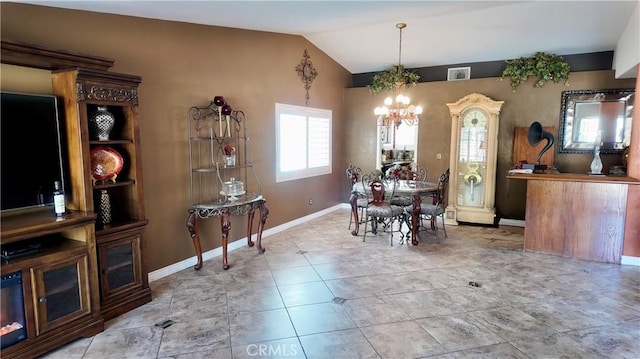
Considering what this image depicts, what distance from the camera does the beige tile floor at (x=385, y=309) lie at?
8.73 ft

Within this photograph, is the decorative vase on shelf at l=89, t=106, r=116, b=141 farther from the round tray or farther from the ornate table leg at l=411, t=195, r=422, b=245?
the ornate table leg at l=411, t=195, r=422, b=245

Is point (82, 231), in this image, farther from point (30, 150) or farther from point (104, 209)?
point (30, 150)

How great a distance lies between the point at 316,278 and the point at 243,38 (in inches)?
129

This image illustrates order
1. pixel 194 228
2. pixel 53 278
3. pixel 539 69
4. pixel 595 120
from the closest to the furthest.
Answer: pixel 53 278, pixel 194 228, pixel 595 120, pixel 539 69

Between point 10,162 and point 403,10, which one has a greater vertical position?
point 403,10

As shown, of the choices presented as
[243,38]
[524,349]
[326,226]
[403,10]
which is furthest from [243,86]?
[524,349]

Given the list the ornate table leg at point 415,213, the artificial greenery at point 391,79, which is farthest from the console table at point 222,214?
the artificial greenery at point 391,79

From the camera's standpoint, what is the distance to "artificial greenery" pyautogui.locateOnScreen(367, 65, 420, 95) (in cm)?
683

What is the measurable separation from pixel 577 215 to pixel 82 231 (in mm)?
5366

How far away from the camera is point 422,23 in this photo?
528cm

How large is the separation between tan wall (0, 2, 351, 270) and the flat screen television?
0.22 metres

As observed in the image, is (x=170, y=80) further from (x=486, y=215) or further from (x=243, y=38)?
(x=486, y=215)

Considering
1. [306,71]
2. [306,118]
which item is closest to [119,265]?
[306,118]

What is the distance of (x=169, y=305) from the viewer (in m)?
3.34
